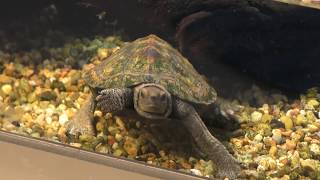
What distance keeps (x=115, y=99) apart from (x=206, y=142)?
11.4 inches

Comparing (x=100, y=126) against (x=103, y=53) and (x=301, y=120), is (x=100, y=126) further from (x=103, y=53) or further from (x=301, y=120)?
(x=301, y=120)

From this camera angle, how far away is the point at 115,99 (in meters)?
1.42

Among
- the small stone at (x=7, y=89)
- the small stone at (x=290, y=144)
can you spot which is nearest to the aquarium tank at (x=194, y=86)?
the small stone at (x=290, y=144)

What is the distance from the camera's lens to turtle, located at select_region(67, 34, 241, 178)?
54.8 inches

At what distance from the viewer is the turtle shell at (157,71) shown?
1416 mm

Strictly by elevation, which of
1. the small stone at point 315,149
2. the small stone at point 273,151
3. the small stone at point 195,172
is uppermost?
the small stone at point 315,149

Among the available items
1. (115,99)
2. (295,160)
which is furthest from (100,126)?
(295,160)

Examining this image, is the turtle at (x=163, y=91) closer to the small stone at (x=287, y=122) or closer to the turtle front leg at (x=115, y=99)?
the turtle front leg at (x=115, y=99)

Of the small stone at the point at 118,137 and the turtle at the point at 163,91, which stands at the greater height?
the turtle at the point at 163,91

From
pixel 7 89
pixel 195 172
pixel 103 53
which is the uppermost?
pixel 103 53

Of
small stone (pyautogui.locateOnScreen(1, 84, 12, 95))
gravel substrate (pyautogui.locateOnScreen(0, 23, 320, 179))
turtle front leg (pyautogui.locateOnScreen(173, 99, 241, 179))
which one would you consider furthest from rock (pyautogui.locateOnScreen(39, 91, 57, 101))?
turtle front leg (pyautogui.locateOnScreen(173, 99, 241, 179))

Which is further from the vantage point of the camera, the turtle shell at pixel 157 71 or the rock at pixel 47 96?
the rock at pixel 47 96

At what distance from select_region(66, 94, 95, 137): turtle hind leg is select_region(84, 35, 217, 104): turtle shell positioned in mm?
92

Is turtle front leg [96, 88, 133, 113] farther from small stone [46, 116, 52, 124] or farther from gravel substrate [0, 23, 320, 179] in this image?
small stone [46, 116, 52, 124]
